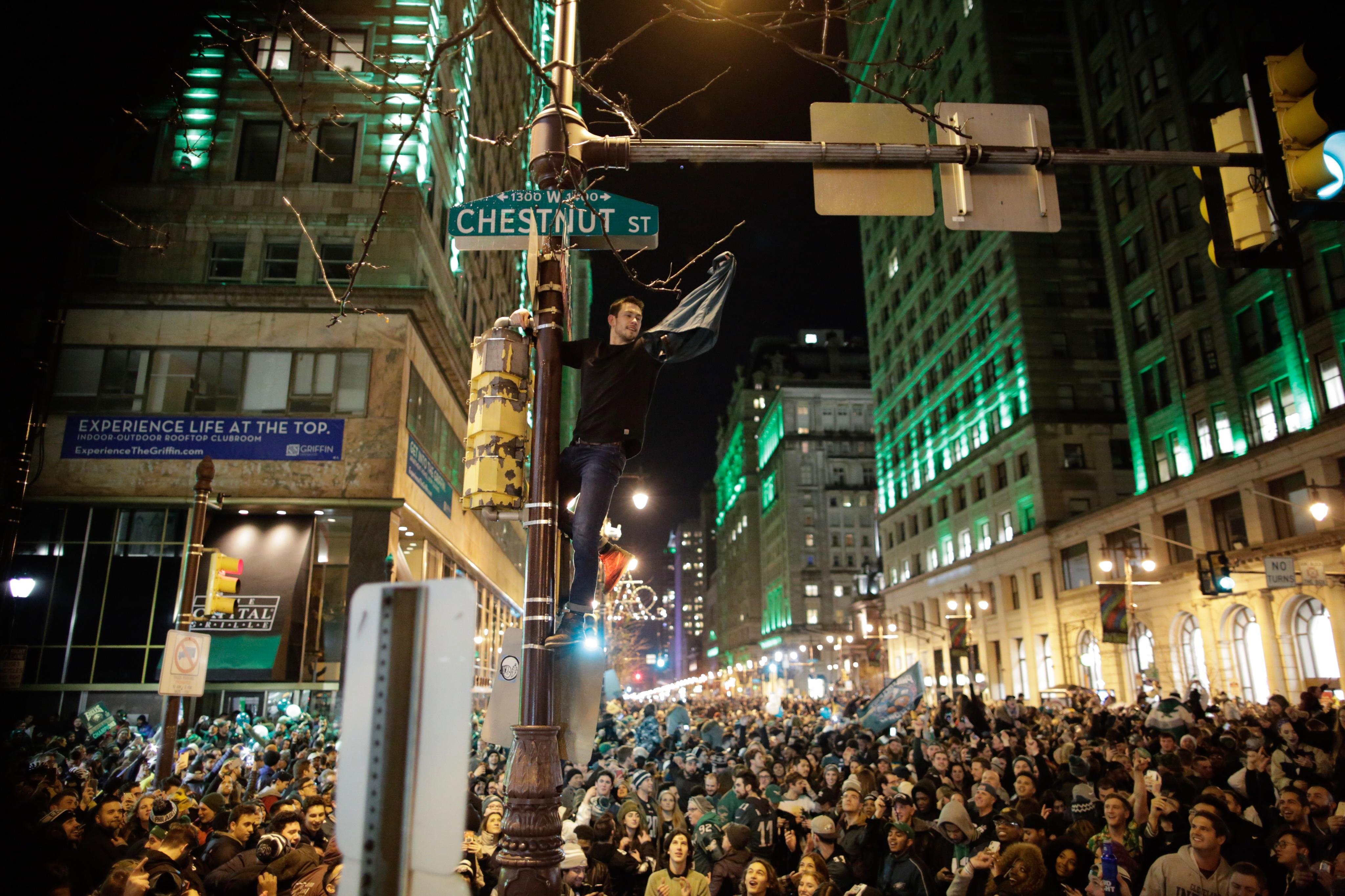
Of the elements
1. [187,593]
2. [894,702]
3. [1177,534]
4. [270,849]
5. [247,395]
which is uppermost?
[247,395]

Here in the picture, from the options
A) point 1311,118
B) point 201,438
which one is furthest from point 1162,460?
point 1311,118

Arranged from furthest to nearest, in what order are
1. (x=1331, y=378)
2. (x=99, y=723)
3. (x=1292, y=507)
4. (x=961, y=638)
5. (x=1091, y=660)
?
(x=1091, y=660) → (x=961, y=638) → (x=1292, y=507) → (x=1331, y=378) → (x=99, y=723)

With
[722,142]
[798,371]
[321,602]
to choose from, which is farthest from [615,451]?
[798,371]

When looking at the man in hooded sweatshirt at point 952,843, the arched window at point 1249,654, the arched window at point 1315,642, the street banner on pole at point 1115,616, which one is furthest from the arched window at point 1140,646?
the man in hooded sweatshirt at point 952,843

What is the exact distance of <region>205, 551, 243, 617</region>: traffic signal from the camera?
13.5 metres

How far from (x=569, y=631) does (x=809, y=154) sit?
12.1 ft

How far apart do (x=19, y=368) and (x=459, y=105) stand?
2496 cm

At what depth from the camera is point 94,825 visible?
8.38 meters

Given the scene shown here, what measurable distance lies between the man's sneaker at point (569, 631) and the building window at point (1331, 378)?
37611 mm

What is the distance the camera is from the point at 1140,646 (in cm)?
4600

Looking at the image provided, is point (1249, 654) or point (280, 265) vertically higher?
point (280, 265)

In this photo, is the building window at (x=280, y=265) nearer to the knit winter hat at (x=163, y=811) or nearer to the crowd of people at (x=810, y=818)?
the crowd of people at (x=810, y=818)

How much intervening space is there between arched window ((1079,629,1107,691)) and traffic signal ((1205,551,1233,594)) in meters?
22.6

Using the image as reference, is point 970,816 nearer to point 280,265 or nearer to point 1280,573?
point 1280,573
